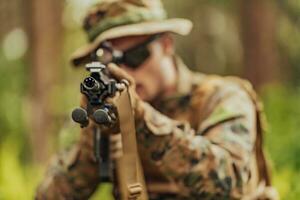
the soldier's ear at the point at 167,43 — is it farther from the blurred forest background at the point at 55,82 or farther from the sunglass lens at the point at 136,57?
the blurred forest background at the point at 55,82

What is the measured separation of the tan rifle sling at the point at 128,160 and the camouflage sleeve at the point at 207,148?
165mm

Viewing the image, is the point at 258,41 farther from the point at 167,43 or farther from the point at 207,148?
the point at 207,148

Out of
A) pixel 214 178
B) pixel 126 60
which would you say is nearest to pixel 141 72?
pixel 126 60

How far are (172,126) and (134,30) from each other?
62 centimetres

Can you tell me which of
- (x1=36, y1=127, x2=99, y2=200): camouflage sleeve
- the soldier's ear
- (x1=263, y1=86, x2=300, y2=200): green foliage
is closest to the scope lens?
(x1=36, y1=127, x2=99, y2=200): camouflage sleeve

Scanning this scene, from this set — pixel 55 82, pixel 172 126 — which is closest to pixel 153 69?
pixel 172 126

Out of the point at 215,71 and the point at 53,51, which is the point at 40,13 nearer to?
the point at 53,51

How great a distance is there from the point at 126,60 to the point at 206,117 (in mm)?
457

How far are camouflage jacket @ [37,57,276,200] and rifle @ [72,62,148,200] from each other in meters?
0.09

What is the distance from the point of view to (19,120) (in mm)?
16500

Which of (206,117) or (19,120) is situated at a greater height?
(206,117)

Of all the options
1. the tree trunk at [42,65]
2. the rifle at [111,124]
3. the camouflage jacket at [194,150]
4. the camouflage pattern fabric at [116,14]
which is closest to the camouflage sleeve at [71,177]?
the camouflage jacket at [194,150]

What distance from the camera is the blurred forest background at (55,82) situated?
950cm

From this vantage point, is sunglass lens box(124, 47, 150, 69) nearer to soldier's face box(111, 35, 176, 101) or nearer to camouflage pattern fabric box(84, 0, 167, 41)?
soldier's face box(111, 35, 176, 101)
